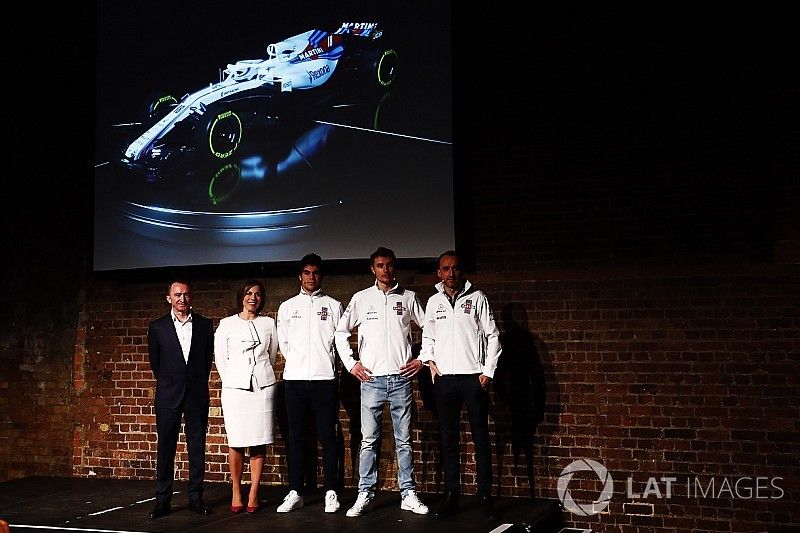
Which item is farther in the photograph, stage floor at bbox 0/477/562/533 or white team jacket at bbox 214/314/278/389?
white team jacket at bbox 214/314/278/389

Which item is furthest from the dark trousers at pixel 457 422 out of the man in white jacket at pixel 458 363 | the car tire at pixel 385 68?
the car tire at pixel 385 68

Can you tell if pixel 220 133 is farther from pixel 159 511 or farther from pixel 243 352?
pixel 159 511

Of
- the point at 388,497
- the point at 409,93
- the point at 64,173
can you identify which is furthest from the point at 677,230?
the point at 64,173

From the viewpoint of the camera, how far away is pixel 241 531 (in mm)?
4820

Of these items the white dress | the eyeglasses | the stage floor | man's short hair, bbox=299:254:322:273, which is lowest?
the stage floor

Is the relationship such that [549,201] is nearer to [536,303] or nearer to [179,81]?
[536,303]

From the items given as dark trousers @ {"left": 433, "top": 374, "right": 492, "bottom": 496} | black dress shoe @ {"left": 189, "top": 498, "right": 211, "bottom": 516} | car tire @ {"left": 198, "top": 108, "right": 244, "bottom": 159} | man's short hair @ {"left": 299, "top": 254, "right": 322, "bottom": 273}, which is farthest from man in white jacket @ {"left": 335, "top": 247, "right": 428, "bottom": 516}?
car tire @ {"left": 198, "top": 108, "right": 244, "bottom": 159}

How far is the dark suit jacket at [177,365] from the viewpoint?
5336mm

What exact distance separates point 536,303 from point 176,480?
315cm

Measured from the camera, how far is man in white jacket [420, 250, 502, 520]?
198 inches

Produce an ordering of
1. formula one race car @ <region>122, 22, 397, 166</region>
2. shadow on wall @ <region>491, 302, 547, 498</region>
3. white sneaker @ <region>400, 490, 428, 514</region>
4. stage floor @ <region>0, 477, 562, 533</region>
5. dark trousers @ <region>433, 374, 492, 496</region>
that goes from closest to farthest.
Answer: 1. stage floor @ <region>0, 477, 562, 533</region>
2. dark trousers @ <region>433, 374, 492, 496</region>
3. white sneaker @ <region>400, 490, 428, 514</region>
4. shadow on wall @ <region>491, 302, 547, 498</region>
5. formula one race car @ <region>122, 22, 397, 166</region>

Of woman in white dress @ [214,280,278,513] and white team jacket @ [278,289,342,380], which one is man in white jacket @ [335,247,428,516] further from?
woman in white dress @ [214,280,278,513]

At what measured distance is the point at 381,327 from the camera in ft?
17.3

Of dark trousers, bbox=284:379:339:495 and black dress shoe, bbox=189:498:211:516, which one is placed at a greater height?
dark trousers, bbox=284:379:339:495
